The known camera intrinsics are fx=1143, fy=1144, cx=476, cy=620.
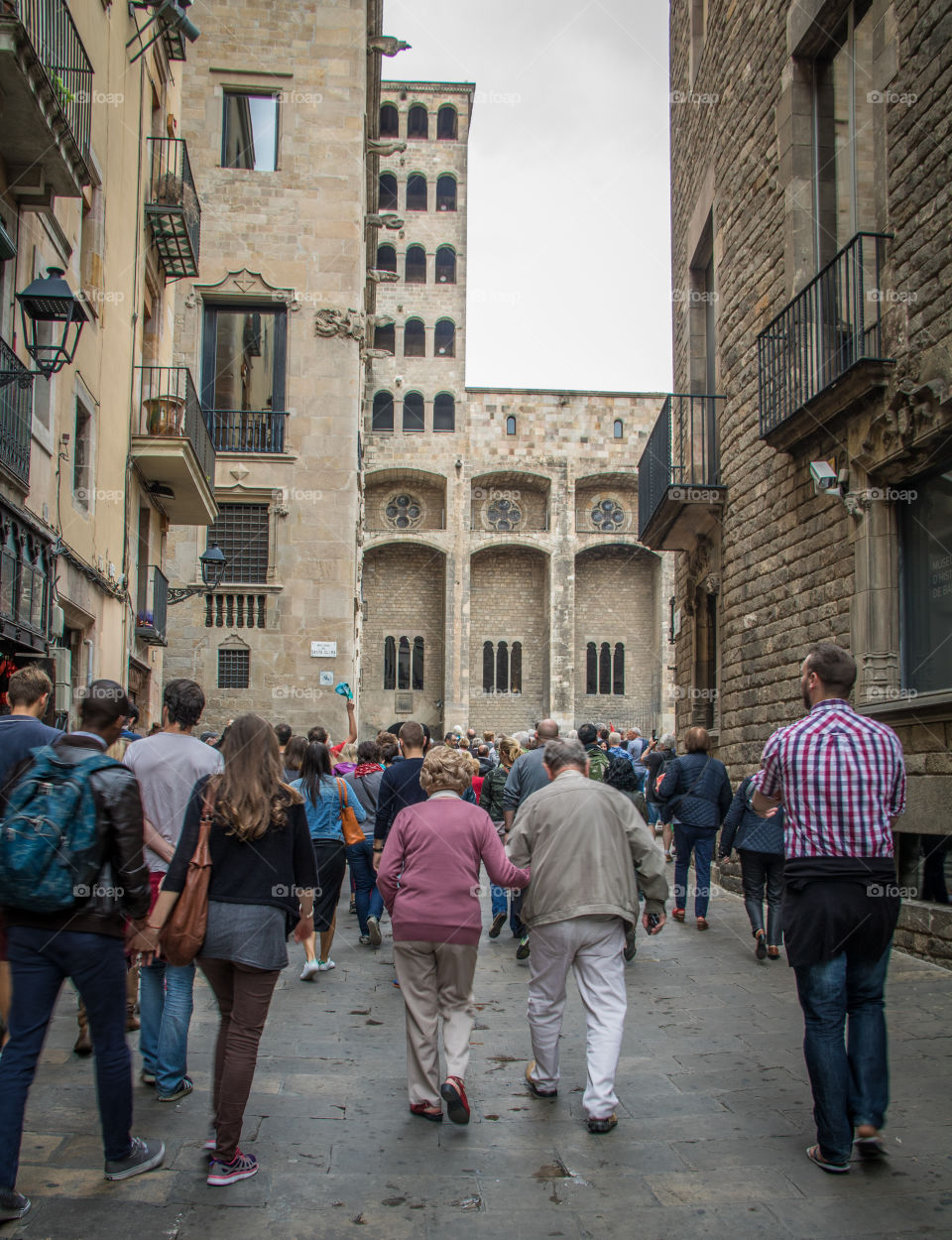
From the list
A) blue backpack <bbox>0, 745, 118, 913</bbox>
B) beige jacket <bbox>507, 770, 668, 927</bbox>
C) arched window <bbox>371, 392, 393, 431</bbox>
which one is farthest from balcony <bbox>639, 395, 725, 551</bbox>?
arched window <bbox>371, 392, 393, 431</bbox>

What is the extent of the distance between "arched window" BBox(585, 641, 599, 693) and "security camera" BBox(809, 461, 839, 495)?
38888 millimetres

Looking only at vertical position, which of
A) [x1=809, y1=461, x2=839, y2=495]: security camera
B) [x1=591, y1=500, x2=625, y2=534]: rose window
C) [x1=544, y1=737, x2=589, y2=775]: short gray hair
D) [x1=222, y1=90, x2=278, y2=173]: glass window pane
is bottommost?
[x1=544, y1=737, x2=589, y2=775]: short gray hair

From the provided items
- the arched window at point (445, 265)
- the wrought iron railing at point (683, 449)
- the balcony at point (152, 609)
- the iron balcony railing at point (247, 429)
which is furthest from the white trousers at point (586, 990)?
the arched window at point (445, 265)

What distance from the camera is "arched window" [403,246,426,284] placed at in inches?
1955

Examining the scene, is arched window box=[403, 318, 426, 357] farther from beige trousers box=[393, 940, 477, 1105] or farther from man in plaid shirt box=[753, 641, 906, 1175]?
man in plaid shirt box=[753, 641, 906, 1175]

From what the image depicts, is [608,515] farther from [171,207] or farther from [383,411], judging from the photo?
[171,207]

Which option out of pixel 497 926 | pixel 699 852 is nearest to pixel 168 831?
pixel 497 926

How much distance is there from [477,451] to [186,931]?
143 ft

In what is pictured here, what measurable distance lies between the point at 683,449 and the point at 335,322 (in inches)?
359

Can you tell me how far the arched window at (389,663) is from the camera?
47.1 metres

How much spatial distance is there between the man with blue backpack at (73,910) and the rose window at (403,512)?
142ft

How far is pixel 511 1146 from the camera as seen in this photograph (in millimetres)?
4383

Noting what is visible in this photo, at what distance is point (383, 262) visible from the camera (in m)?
50.3

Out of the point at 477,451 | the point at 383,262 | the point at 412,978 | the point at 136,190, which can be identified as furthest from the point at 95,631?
the point at 383,262
